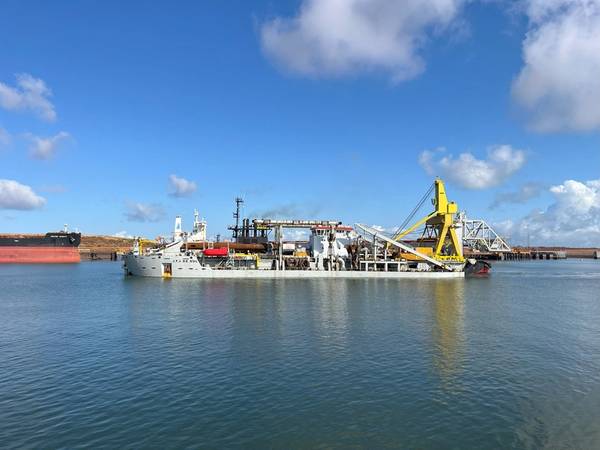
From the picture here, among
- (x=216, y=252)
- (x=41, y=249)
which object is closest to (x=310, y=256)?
(x=216, y=252)

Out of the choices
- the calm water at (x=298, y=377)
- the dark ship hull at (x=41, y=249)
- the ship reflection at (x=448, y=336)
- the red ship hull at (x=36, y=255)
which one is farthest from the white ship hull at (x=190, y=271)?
the red ship hull at (x=36, y=255)

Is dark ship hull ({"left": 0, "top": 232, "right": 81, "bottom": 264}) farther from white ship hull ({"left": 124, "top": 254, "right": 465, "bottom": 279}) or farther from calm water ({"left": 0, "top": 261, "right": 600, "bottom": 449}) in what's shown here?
calm water ({"left": 0, "top": 261, "right": 600, "bottom": 449})

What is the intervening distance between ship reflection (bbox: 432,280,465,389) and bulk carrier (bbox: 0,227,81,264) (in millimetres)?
113872

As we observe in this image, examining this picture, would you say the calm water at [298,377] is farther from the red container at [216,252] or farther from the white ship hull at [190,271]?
the red container at [216,252]

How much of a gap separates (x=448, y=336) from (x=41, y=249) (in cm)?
12712

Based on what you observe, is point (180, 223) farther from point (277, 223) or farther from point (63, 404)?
point (63, 404)

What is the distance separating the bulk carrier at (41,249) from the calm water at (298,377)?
96012 mm

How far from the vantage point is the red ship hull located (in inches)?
4722

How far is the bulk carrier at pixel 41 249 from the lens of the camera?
4715 inches

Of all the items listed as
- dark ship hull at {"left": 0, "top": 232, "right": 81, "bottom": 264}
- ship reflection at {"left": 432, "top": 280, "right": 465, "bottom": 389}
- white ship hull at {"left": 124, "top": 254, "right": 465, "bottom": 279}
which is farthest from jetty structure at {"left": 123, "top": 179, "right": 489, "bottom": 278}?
dark ship hull at {"left": 0, "top": 232, "right": 81, "bottom": 264}

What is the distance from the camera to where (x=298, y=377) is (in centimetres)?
1962

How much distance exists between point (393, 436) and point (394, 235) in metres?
82.0

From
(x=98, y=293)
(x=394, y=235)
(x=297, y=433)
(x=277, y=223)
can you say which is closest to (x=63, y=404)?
(x=297, y=433)

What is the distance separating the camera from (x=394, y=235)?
9356 cm
